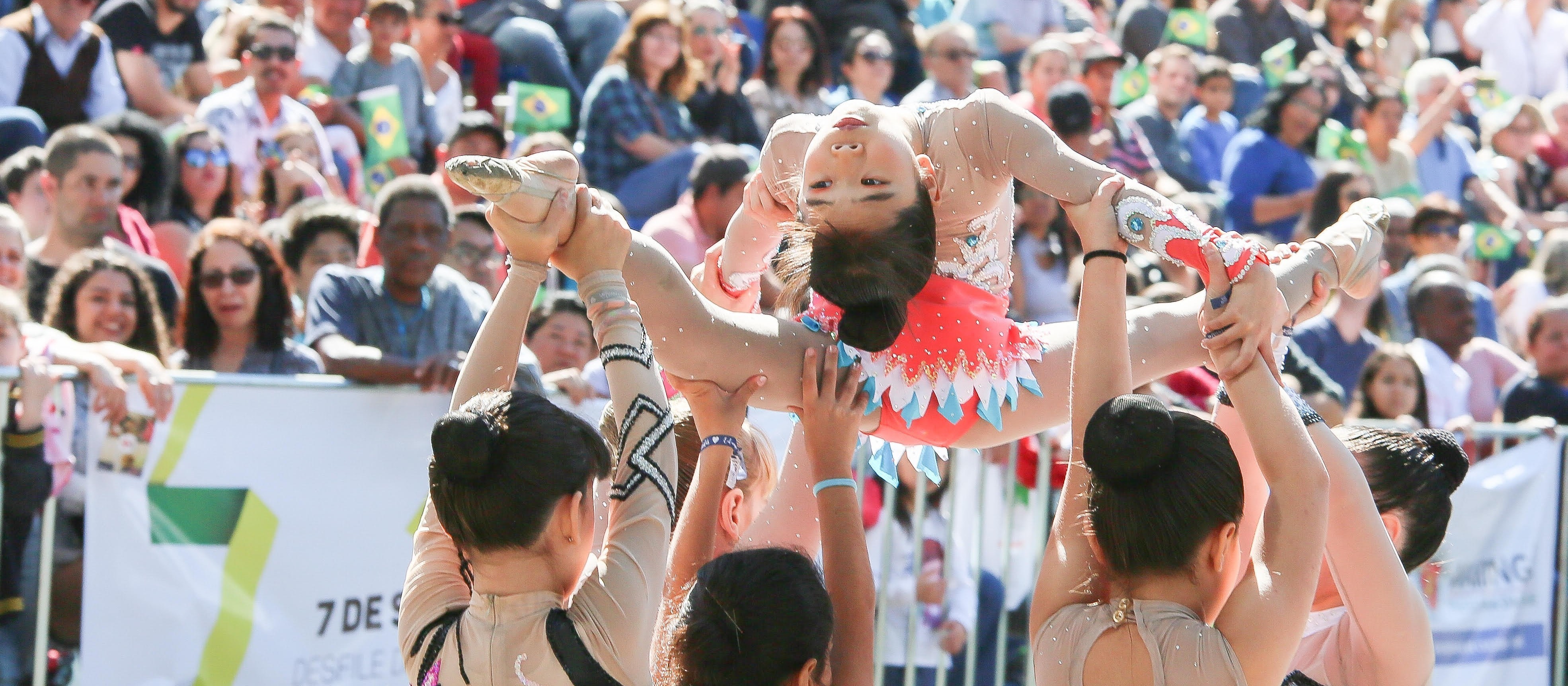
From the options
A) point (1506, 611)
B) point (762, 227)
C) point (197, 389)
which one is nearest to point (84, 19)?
point (197, 389)

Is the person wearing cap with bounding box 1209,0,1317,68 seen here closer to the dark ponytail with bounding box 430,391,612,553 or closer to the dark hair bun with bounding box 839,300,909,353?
the dark hair bun with bounding box 839,300,909,353

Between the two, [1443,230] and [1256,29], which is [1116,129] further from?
[1256,29]

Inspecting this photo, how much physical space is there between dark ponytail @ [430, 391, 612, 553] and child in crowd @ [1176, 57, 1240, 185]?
6.91 metres

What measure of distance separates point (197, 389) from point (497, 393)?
199cm

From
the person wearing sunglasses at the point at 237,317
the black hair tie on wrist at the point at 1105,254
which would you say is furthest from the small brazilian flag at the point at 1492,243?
the black hair tie on wrist at the point at 1105,254

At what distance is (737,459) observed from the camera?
2391 mm

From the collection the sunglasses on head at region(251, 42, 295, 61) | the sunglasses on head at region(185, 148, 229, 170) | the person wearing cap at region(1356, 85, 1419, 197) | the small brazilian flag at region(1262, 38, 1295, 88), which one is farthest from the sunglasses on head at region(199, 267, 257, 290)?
the small brazilian flag at region(1262, 38, 1295, 88)

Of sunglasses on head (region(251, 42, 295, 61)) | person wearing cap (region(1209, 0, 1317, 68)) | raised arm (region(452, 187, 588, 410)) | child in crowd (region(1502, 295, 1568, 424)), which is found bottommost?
raised arm (region(452, 187, 588, 410))

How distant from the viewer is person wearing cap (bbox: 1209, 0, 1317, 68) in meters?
10.2

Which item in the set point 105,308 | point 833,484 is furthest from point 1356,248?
point 105,308

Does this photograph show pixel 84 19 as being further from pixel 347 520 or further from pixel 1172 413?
pixel 1172 413

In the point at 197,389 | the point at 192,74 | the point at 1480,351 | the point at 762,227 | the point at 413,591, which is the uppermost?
the point at 192,74

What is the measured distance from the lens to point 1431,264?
22.4ft

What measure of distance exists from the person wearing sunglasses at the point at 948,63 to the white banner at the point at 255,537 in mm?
4040
